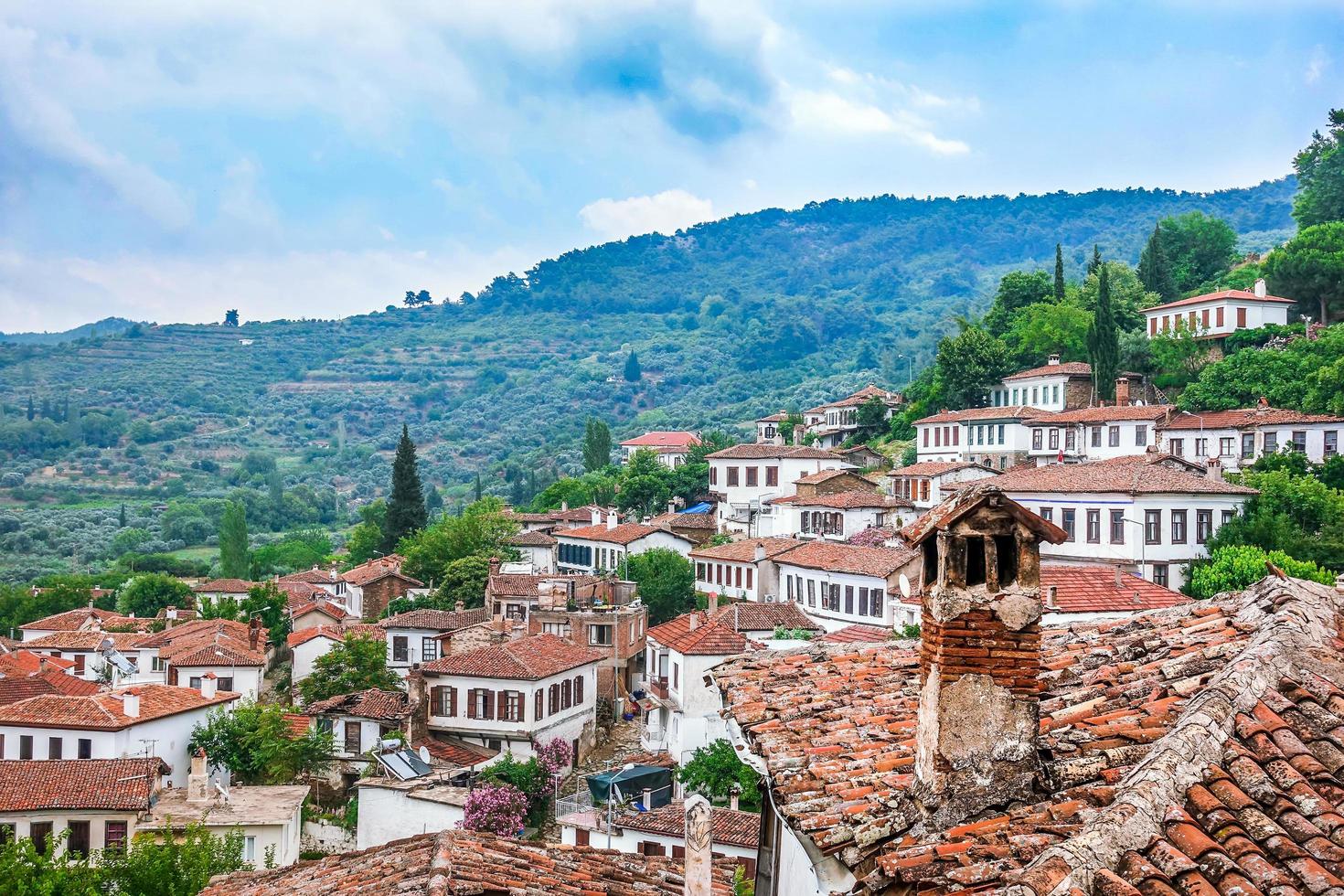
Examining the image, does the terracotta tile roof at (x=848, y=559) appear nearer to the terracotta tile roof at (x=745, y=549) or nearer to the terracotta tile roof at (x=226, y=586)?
the terracotta tile roof at (x=745, y=549)

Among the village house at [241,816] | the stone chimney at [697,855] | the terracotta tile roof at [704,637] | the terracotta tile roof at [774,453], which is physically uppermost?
the terracotta tile roof at [774,453]

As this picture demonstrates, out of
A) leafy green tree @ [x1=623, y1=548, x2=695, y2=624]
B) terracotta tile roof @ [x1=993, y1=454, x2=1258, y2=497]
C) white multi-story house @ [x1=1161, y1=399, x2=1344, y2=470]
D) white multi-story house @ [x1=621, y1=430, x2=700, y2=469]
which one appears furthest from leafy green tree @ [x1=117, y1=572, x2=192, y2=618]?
white multi-story house @ [x1=1161, y1=399, x2=1344, y2=470]

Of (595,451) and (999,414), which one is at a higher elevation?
(999,414)

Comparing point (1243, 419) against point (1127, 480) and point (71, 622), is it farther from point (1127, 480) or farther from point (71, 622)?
point (71, 622)

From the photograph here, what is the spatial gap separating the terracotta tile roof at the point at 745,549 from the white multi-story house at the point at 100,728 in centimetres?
2346

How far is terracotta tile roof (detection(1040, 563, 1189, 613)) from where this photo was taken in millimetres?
27672

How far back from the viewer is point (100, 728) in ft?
110

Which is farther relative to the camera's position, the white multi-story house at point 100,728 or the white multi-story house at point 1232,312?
the white multi-story house at point 1232,312

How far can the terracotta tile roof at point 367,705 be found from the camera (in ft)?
131

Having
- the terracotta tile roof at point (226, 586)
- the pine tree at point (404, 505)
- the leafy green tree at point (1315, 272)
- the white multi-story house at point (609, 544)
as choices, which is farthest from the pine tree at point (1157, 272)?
the terracotta tile roof at point (226, 586)

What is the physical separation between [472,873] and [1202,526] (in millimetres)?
33390

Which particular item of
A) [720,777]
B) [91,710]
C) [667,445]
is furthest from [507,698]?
[667,445]

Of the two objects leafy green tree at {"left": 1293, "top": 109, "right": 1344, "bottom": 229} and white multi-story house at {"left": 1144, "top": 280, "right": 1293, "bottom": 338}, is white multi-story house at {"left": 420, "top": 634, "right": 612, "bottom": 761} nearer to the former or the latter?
white multi-story house at {"left": 1144, "top": 280, "right": 1293, "bottom": 338}

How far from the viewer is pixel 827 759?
6.50 m
